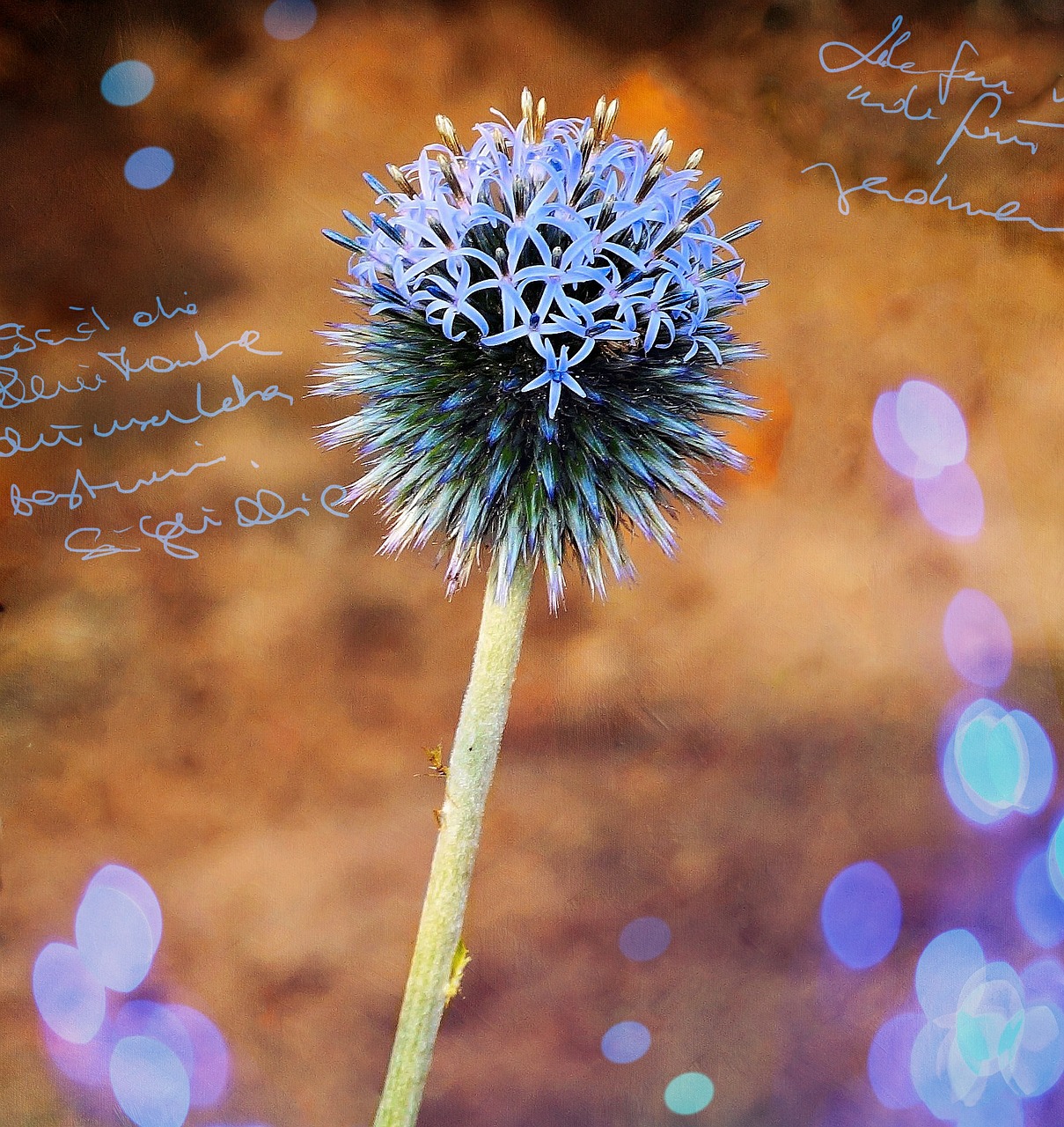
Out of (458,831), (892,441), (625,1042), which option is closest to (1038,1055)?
(625,1042)

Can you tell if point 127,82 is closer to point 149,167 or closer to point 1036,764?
point 149,167

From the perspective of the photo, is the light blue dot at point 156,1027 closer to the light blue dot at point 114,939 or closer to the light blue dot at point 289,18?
the light blue dot at point 114,939

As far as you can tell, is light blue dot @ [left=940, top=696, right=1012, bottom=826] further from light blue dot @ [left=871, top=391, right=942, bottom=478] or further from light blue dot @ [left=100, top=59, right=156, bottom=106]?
light blue dot @ [left=100, top=59, right=156, bottom=106]

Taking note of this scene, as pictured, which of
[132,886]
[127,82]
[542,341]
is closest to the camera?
[542,341]

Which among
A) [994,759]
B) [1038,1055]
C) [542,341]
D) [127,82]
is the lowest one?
[1038,1055]

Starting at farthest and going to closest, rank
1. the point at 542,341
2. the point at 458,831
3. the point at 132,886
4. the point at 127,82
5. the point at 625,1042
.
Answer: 1. the point at 625,1042
2. the point at 132,886
3. the point at 127,82
4. the point at 458,831
5. the point at 542,341

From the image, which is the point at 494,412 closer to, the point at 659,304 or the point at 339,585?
the point at 659,304

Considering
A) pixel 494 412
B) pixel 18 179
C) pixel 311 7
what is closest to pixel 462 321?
pixel 494 412
